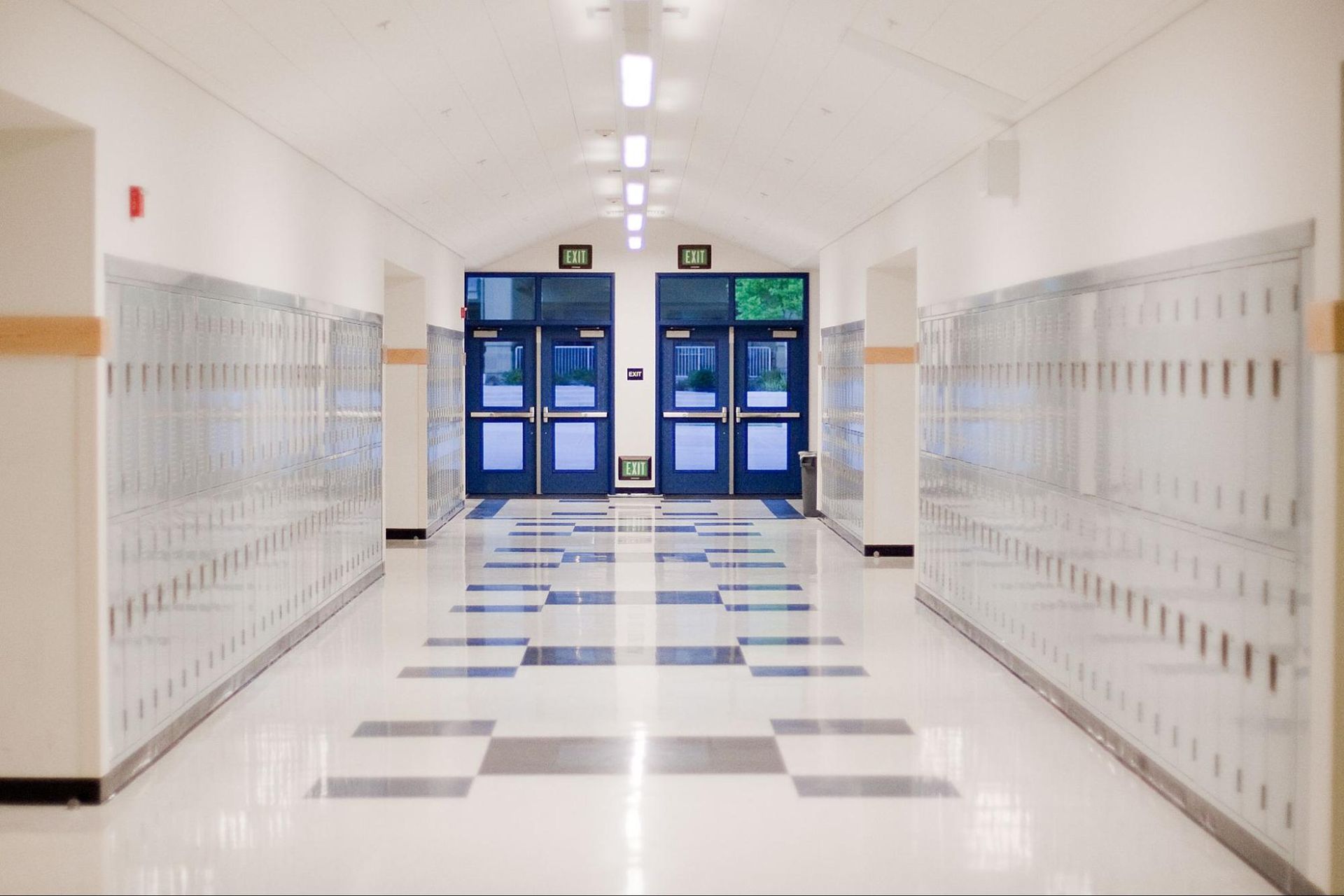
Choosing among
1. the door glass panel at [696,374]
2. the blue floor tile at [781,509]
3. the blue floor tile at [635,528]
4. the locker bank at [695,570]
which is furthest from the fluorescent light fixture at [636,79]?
the door glass panel at [696,374]

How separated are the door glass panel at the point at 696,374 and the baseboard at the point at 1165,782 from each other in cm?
1051

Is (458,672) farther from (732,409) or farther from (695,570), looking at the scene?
(732,409)

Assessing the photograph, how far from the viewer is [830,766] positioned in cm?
523

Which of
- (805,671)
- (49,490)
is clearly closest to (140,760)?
(49,490)

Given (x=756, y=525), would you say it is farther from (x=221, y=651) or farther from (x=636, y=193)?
(x=221, y=651)

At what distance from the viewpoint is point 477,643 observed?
25.8ft

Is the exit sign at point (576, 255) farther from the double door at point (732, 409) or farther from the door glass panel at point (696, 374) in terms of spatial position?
the door glass panel at point (696, 374)

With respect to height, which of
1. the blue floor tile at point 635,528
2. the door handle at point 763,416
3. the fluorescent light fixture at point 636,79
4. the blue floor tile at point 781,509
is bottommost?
the blue floor tile at point 635,528

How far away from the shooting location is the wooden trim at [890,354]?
11.9 m

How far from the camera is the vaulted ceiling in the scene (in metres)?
5.69

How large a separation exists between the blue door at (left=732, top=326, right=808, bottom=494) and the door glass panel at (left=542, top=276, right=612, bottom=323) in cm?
183

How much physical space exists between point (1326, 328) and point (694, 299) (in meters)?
14.4

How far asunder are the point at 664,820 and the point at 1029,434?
3.19 meters

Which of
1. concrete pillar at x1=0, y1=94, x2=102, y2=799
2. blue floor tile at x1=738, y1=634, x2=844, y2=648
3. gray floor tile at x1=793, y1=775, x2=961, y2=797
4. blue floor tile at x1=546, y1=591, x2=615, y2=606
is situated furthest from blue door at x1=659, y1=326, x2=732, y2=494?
concrete pillar at x1=0, y1=94, x2=102, y2=799
